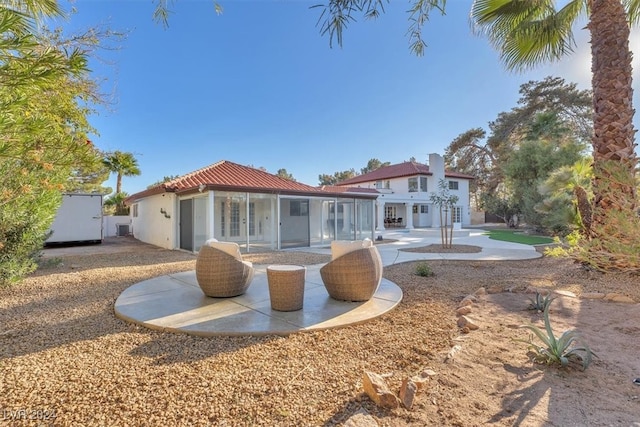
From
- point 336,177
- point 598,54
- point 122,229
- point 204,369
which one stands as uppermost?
point 336,177

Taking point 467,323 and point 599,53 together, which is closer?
point 467,323

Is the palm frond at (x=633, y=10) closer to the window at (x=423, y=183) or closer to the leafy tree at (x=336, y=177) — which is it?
the window at (x=423, y=183)

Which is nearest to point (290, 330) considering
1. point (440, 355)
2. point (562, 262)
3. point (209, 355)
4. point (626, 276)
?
point (209, 355)

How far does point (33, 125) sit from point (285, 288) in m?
3.29

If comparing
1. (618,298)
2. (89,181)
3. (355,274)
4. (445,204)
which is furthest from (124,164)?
(618,298)

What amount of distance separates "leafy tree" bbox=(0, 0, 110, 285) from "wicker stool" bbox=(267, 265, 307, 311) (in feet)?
9.95

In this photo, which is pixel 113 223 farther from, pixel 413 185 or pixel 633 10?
pixel 633 10

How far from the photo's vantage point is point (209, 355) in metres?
3.18

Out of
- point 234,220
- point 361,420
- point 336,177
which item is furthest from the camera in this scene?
point 336,177

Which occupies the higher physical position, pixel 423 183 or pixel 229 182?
pixel 423 183

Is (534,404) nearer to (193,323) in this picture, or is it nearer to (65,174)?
(193,323)

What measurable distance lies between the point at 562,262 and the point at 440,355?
8.54 metres

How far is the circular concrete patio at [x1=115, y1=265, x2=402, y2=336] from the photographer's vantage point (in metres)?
3.91

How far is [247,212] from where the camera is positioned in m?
12.9
